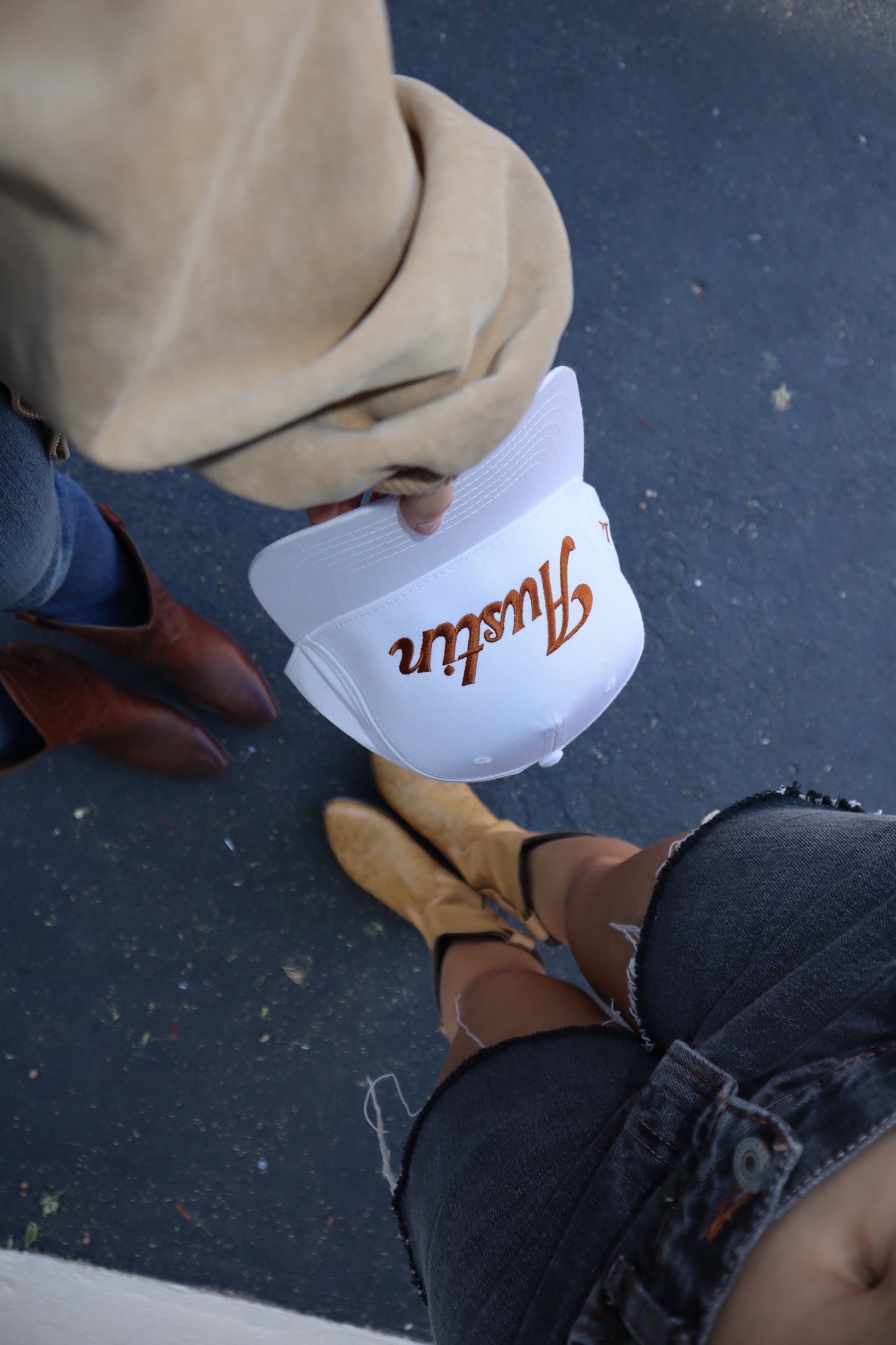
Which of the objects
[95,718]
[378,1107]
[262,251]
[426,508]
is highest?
[262,251]

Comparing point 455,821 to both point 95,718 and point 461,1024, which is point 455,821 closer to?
point 461,1024

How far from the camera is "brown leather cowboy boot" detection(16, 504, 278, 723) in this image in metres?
1.17

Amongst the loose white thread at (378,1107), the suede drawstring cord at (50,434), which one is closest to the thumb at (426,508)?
the suede drawstring cord at (50,434)

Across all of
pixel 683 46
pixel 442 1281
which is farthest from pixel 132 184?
pixel 683 46

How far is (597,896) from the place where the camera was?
104cm

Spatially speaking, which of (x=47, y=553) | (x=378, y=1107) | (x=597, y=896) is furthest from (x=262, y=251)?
(x=378, y=1107)

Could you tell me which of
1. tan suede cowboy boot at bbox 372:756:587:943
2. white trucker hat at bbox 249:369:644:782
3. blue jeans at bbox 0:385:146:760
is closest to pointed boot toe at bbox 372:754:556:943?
tan suede cowboy boot at bbox 372:756:587:943

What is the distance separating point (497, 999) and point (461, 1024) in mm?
53

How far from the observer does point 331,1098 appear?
1330 millimetres

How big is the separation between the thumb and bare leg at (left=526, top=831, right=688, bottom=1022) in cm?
43

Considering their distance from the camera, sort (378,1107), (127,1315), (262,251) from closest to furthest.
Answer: (262,251) → (127,1315) → (378,1107)

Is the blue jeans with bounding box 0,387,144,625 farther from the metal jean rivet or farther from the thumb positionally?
the metal jean rivet

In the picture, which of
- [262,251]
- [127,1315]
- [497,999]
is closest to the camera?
[262,251]

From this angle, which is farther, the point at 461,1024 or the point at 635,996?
the point at 461,1024
